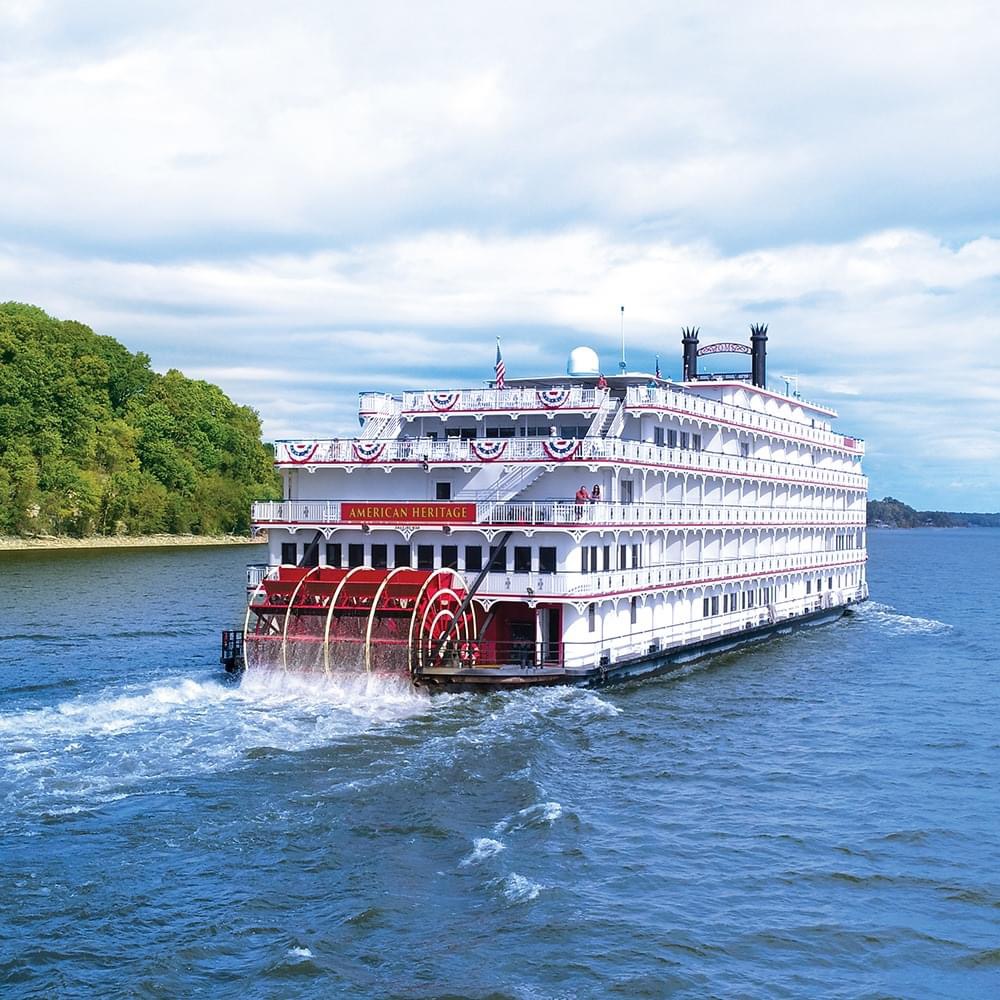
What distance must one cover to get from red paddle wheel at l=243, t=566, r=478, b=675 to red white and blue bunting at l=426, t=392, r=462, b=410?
286 inches

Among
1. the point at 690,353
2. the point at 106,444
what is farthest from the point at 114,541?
the point at 690,353

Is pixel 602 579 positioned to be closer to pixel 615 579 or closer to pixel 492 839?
pixel 615 579

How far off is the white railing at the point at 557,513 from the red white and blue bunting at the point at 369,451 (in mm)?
1753

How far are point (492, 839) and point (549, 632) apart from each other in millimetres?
14458

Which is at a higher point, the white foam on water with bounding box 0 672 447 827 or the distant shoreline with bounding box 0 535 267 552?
the distant shoreline with bounding box 0 535 267 552

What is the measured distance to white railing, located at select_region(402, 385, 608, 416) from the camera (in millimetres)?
39531

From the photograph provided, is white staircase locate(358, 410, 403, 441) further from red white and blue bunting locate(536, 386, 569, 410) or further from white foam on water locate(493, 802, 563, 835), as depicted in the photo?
white foam on water locate(493, 802, 563, 835)

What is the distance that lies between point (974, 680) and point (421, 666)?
21701 mm

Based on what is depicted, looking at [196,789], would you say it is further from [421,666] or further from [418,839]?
[421,666]

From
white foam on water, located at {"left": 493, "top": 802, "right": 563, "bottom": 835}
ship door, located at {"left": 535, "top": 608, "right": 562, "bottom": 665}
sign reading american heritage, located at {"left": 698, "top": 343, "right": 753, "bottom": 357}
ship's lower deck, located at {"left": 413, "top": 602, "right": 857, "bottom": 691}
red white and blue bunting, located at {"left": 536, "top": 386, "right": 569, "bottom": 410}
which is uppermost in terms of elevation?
sign reading american heritage, located at {"left": 698, "top": 343, "right": 753, "bottom": 357}

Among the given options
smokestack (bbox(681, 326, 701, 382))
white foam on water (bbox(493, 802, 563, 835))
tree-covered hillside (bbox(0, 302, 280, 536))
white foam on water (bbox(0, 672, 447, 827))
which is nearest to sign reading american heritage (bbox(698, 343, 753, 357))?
smokestack (bbox(681, 326, 701, 382))

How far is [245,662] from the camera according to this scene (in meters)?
35.7

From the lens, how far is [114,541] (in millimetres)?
114438

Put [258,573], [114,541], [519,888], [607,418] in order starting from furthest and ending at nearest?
[114,541]
[607,418]
[258,573]
[519,888]
